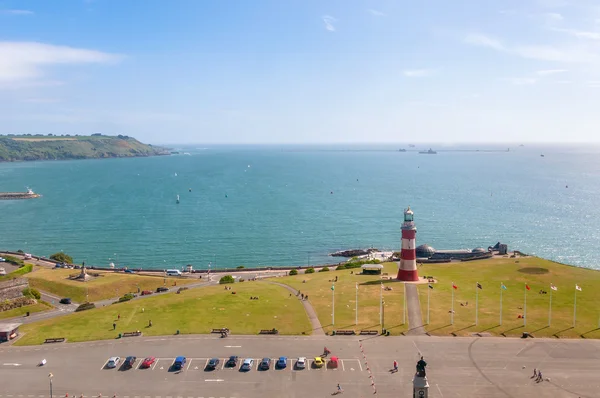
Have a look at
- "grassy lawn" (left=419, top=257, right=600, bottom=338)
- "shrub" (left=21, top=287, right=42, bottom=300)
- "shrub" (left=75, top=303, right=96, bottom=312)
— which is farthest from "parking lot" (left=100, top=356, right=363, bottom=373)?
"shrub" (left=21, top=287, right=42, bottom=300)

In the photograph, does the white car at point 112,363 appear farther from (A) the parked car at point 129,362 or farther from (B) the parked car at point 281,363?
(B) the parked car at point 281,363

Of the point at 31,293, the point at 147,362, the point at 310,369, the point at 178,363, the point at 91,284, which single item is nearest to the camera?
the point at 310,369

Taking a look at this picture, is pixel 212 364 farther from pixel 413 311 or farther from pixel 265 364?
pixel 413 311

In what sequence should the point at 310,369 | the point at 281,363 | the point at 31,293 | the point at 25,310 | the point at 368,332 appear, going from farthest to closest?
1. the point at 31,293
2. the point at 25,310
3. the point at 368,332
4. the point at 281,363
5. the point at 310,369

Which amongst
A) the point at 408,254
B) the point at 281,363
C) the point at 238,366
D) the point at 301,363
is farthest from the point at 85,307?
the point at 408,254

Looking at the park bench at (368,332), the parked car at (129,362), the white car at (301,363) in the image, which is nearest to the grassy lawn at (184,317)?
the park bench at (368,332)
